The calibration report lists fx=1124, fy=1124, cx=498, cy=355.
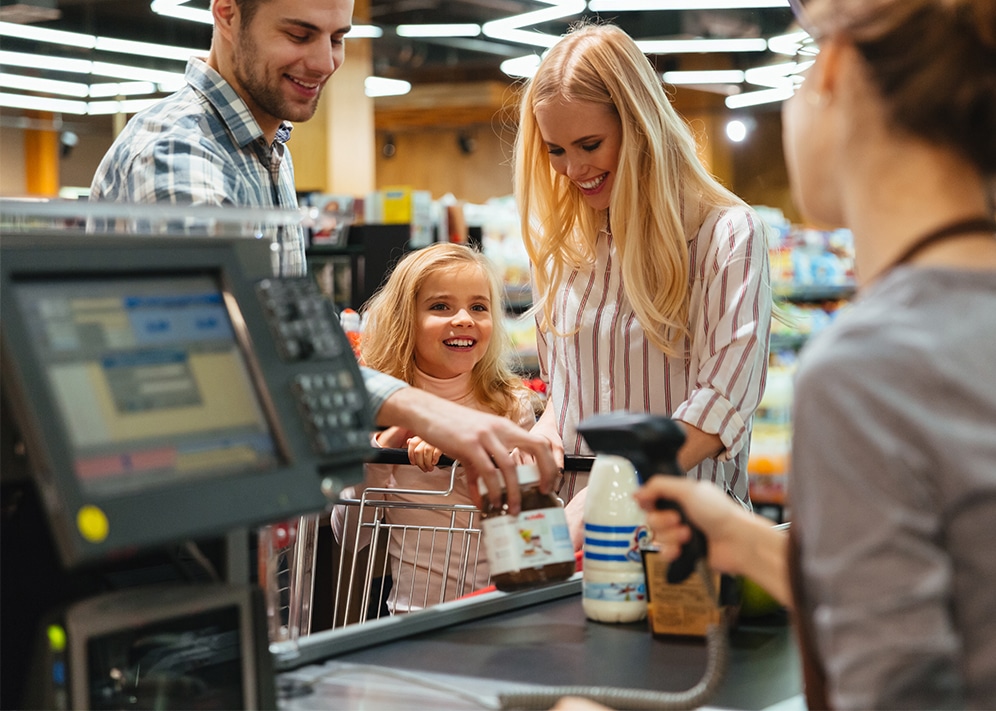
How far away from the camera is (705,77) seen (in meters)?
12.1

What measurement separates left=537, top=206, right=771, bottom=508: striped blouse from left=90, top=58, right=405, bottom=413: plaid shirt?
0.61 metres

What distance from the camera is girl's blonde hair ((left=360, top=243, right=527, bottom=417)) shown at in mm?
3209

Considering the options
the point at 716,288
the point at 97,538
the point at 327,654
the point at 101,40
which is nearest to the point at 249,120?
the point at 716,288

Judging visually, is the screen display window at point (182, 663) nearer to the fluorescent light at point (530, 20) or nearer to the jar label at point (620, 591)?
the jar label at point (620, 591)

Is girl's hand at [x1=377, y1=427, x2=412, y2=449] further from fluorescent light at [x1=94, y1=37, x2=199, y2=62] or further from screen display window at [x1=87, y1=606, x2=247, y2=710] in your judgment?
fluorescent light at [x1=94, y1=37, x2=199, y2=62]

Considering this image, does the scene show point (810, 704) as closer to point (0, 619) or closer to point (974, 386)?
point (974, 386)

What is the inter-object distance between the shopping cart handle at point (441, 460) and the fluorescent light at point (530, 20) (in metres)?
5.24

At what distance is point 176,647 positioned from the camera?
111cm

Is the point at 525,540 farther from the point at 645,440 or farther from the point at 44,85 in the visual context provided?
the point at 44,85

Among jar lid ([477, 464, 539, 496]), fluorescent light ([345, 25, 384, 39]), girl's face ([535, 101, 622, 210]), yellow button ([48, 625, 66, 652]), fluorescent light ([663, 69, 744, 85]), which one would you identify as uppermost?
fluorescent light ([345, 25, 384, 39])

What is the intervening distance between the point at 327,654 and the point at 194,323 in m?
0.48

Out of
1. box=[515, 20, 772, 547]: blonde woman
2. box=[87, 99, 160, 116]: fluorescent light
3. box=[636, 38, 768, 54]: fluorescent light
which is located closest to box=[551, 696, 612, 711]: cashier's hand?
box=[515, 20, 772, 547]: blonde woman

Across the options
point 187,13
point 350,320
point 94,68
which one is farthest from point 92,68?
point 350,320

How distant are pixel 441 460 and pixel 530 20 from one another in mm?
6205
